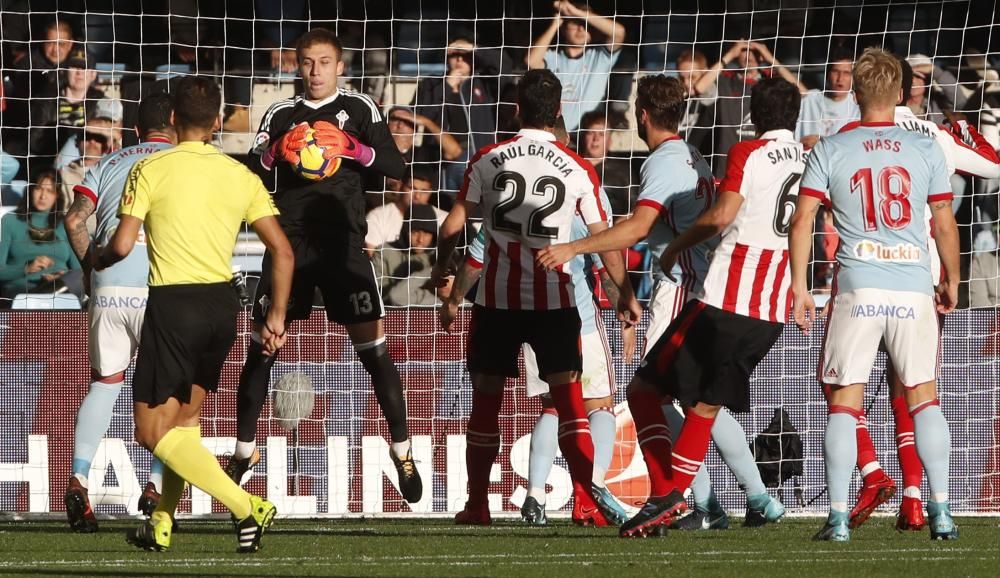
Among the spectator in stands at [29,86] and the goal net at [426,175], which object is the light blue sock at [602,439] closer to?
the goal net at [426,175]

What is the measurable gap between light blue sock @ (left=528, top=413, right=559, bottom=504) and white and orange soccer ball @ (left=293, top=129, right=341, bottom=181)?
173cm

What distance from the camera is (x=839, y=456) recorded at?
6262 mm

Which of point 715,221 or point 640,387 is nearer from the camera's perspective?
point 715,221

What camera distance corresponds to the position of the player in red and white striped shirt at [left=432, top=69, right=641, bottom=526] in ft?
23.2

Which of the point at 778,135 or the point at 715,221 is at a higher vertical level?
the point at 778,135

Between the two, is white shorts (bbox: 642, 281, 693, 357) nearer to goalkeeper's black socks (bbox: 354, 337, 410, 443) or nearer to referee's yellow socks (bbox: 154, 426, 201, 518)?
goalkeeper's black socks (bbox: 354, 337, 410, 443)

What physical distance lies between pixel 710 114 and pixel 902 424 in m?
4.93

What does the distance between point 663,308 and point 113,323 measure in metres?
2.67

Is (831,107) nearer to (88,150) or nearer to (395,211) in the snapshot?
(395,211)

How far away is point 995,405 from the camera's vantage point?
30.4 ft

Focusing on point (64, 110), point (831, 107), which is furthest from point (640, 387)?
point (64, 110)

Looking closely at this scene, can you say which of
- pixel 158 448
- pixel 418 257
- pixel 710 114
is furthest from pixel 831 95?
pixel 158 448

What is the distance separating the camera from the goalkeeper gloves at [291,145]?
7.42 m

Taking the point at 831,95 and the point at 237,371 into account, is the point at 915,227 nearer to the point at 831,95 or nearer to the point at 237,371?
the point at 237,371
